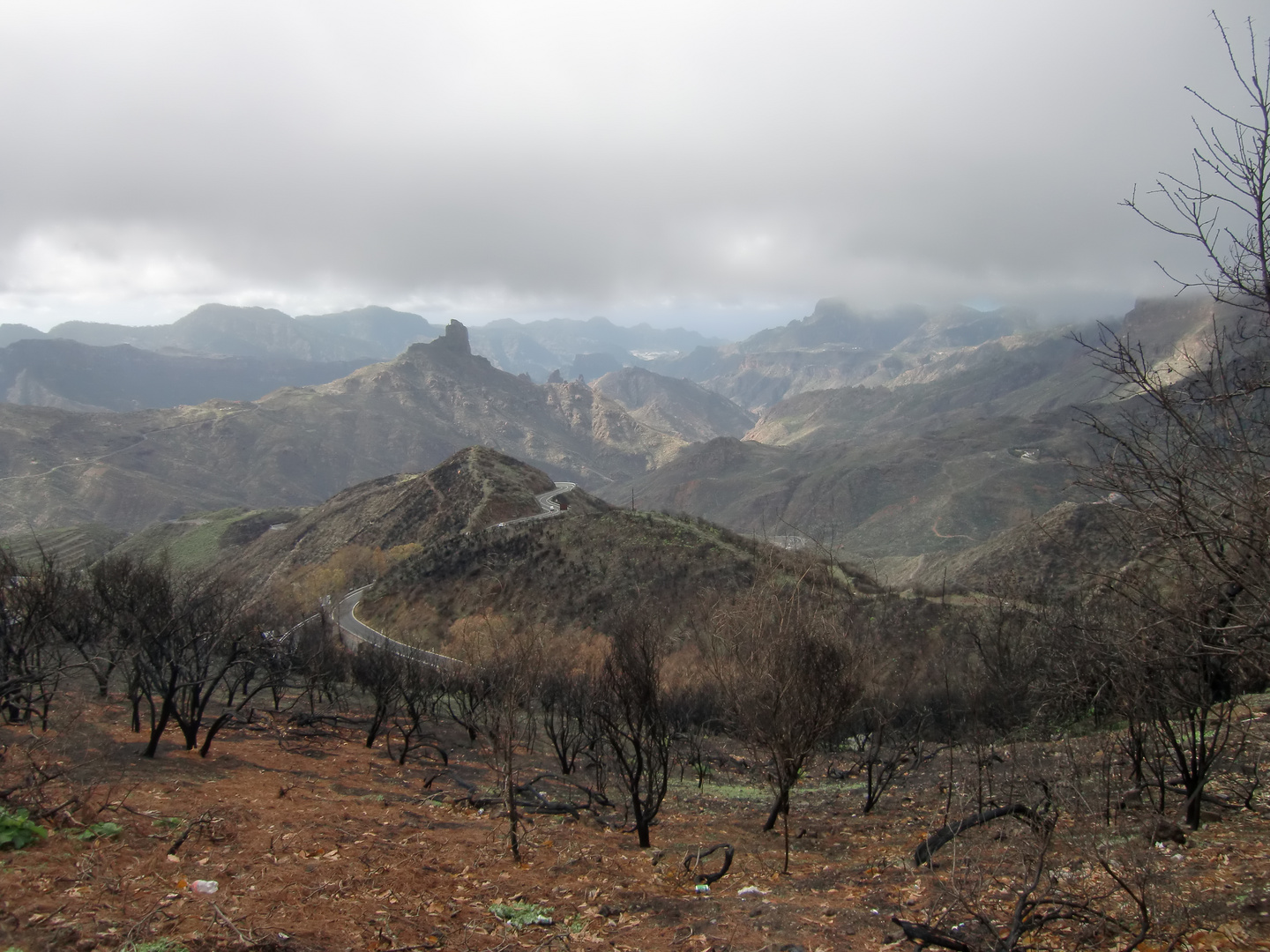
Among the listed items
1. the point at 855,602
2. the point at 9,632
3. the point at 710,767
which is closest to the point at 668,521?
the point at 855,602

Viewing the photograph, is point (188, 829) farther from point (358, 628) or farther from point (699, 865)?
point (358, 628)

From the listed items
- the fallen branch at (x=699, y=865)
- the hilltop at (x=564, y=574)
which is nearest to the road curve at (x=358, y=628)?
the hilltop at (x=564, y=574)

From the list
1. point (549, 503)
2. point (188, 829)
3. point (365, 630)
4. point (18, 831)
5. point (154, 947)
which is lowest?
point (365, 630)

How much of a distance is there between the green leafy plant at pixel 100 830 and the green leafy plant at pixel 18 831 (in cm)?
49

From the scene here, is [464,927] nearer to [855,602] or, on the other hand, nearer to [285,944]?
[285,944]

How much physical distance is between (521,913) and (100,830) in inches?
238

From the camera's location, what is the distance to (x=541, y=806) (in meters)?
15.7

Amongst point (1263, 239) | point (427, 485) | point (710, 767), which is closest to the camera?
point (1263, 239)

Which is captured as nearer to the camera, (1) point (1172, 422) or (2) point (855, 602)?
(1) point (1172, 422)

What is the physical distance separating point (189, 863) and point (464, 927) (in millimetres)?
3943

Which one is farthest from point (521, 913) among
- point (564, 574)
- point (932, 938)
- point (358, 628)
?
point (358, 628)

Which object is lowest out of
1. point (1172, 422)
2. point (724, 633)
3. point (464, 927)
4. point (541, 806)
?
point (541, 806)

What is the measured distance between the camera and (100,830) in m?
10.1

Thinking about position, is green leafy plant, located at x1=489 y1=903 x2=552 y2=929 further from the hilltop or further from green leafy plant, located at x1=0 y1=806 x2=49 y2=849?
the hilltop
